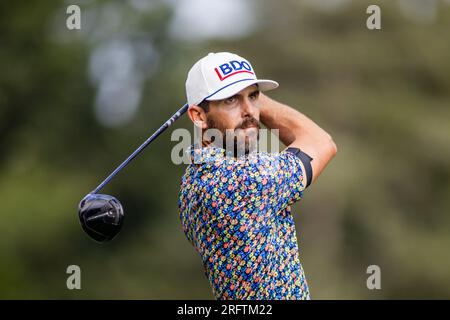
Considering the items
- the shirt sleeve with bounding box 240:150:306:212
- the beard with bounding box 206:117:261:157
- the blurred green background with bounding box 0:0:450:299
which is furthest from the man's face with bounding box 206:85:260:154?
the blurred green background with bounding box 0:0:450:299

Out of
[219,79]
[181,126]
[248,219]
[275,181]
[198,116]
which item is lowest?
[248,219]

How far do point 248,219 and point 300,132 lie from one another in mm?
441

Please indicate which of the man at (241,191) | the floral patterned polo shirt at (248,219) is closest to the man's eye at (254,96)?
the man at (241,191)

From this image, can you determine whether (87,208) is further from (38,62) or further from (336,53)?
(336,53)

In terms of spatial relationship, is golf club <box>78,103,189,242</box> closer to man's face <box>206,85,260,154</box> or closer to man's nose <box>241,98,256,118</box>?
man's face <box>206,85,260,154</box>

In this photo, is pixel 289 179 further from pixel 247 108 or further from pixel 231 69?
pixel 231 69

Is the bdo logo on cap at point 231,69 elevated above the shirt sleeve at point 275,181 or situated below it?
above

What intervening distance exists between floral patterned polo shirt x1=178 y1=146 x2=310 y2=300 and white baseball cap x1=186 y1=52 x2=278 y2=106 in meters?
0.21

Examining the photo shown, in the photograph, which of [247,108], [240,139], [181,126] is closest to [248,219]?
[240,139]

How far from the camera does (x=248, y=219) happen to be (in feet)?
9.69

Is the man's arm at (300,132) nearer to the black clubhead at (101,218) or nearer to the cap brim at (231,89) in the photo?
the cap brim at (231,89)

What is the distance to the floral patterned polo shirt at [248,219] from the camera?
9.64ft
